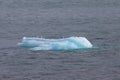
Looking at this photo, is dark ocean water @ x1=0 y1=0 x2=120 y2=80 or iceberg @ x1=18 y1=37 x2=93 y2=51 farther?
iceberg @ x1=18 y1=37 x2=93 y2=51

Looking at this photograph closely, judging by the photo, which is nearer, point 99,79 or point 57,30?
point 99,79

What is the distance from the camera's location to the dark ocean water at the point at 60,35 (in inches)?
466

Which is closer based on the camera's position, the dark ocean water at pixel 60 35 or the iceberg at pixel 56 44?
the dark ocean water at pixel 60 35

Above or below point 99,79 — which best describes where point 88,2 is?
below

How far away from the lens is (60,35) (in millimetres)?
17828

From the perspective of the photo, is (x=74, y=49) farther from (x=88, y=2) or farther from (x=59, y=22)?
(x=88, y=2)

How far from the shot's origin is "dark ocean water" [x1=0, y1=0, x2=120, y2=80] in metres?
11.8

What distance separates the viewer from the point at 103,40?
16.6m

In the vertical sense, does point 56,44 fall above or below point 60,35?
above

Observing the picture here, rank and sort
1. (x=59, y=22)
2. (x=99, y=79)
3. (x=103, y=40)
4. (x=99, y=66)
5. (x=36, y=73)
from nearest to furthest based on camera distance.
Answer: (x=99, y=79) < (x=36, y=73) < (x=99, y=66) < (x=103, y=40) < (x=59, y=22)

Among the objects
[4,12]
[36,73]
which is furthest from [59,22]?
[36,73]

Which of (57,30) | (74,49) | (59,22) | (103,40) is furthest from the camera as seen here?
(59,22)

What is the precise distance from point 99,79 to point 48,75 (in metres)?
1.13

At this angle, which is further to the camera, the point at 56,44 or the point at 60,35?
the point at 60,35
